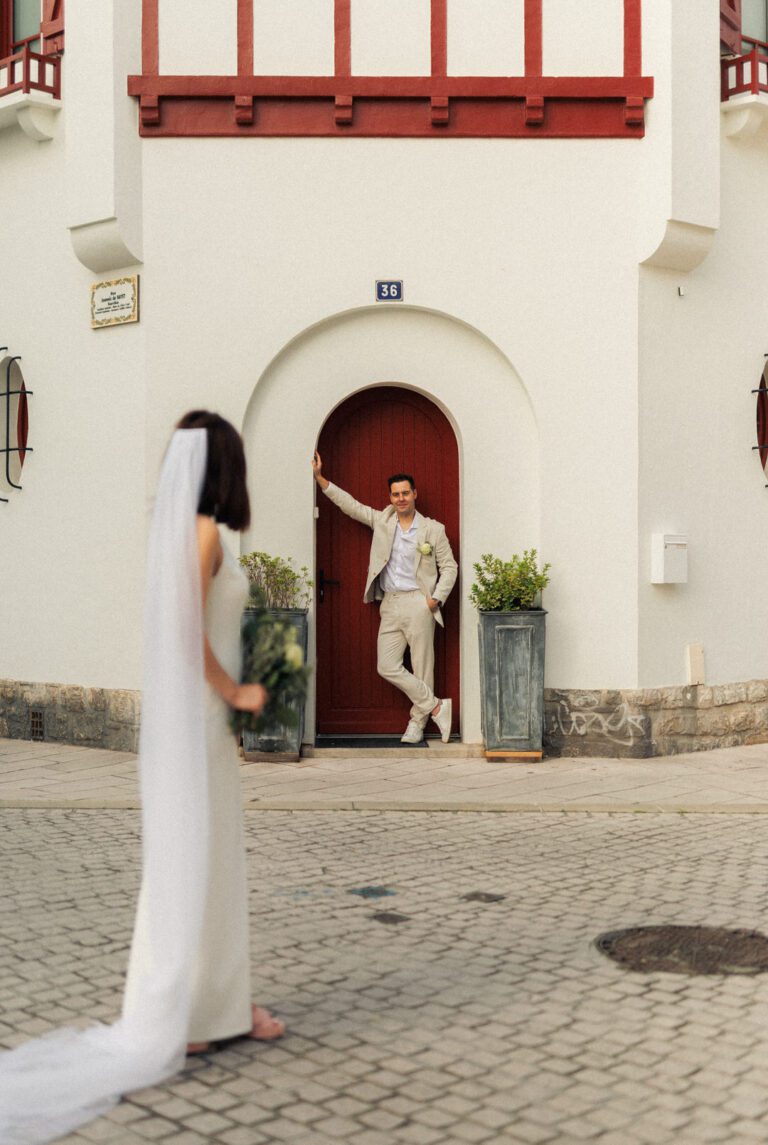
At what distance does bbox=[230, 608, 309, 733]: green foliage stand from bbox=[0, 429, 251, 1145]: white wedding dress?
90 mm

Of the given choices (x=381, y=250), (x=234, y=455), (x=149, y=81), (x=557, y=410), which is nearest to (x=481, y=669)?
(x=557, y=410)

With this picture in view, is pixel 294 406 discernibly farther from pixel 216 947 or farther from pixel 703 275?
pixel 216 947

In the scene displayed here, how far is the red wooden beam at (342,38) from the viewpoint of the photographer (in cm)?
1041

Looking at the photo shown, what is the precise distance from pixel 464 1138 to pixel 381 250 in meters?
8.04

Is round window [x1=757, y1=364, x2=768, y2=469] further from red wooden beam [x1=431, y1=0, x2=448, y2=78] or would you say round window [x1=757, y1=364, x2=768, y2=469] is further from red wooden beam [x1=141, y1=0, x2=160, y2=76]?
red wooden beam [x1=141, y1=0, x2=160, y2=76]

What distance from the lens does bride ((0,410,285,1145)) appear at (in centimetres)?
418

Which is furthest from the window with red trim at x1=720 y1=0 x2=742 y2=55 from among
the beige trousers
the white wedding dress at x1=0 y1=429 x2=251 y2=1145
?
the white wedding dress at x1=0 y1=429 x2=251 y2=1145

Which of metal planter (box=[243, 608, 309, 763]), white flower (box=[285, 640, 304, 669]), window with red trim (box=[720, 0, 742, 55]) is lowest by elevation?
metal planter (box=[243, 608, 309, 763])

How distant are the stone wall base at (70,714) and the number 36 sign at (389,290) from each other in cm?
378

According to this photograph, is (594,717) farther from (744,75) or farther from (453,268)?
(744,75)

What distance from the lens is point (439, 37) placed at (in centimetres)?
1041

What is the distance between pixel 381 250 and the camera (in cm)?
1061

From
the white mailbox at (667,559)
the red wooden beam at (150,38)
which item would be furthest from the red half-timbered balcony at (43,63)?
the white mailbox at (667,559)

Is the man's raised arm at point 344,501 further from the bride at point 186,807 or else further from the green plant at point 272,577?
the bride at point 186,807
